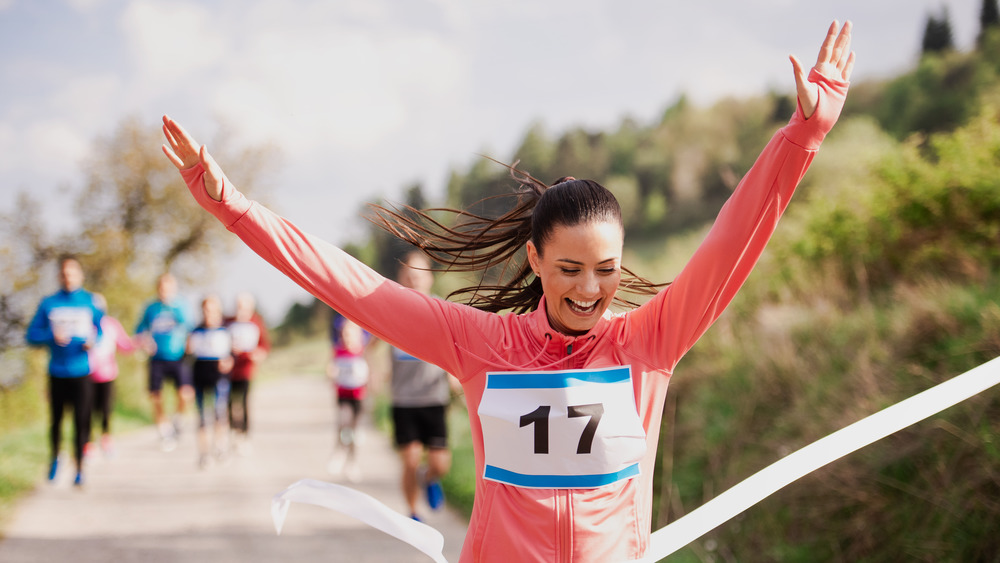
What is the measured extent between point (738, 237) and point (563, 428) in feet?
2.14

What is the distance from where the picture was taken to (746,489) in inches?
80.1

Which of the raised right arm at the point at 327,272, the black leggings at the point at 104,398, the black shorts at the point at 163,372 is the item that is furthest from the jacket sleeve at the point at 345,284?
the black shorts at the point at 163,372

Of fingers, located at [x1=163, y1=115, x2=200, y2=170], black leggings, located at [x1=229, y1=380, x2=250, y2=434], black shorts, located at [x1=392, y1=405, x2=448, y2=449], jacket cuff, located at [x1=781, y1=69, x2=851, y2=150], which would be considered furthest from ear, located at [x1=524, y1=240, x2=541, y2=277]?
black leggings, located at [x1=229, y1=380, x2=250, y2=434]

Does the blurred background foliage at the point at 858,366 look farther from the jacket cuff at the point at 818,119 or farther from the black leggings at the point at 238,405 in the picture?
the black leggings at the point at 238,405

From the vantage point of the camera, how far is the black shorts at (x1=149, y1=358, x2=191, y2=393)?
9742mm

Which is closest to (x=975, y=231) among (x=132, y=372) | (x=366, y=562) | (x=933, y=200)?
(x=933, y=200)

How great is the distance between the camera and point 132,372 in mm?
15789

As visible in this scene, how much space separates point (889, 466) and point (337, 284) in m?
3.80

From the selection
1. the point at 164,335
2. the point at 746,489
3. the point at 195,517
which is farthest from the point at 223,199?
the point at 164,335

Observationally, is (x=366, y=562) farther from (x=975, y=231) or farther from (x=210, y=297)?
(x=975, y=231)

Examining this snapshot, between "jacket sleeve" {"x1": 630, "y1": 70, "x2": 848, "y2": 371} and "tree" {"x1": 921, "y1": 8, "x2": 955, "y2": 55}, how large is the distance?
3190 cm

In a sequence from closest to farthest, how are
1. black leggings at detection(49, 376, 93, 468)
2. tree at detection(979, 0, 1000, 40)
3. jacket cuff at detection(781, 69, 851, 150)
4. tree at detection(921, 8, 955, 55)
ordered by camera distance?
jacket cuff at detection(781, 69, 851, 150) < black leggings at detection(49, 376, 93, 468) < tree at detection(979, 0, 1000, 40) < tree at detection(921, 8, 955, 55)

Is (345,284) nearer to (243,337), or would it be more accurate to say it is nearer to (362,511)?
(362,511)

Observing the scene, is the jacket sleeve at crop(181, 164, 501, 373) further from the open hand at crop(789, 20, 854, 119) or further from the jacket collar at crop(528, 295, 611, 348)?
the open hand at crop(789, 20, 854, 119)
